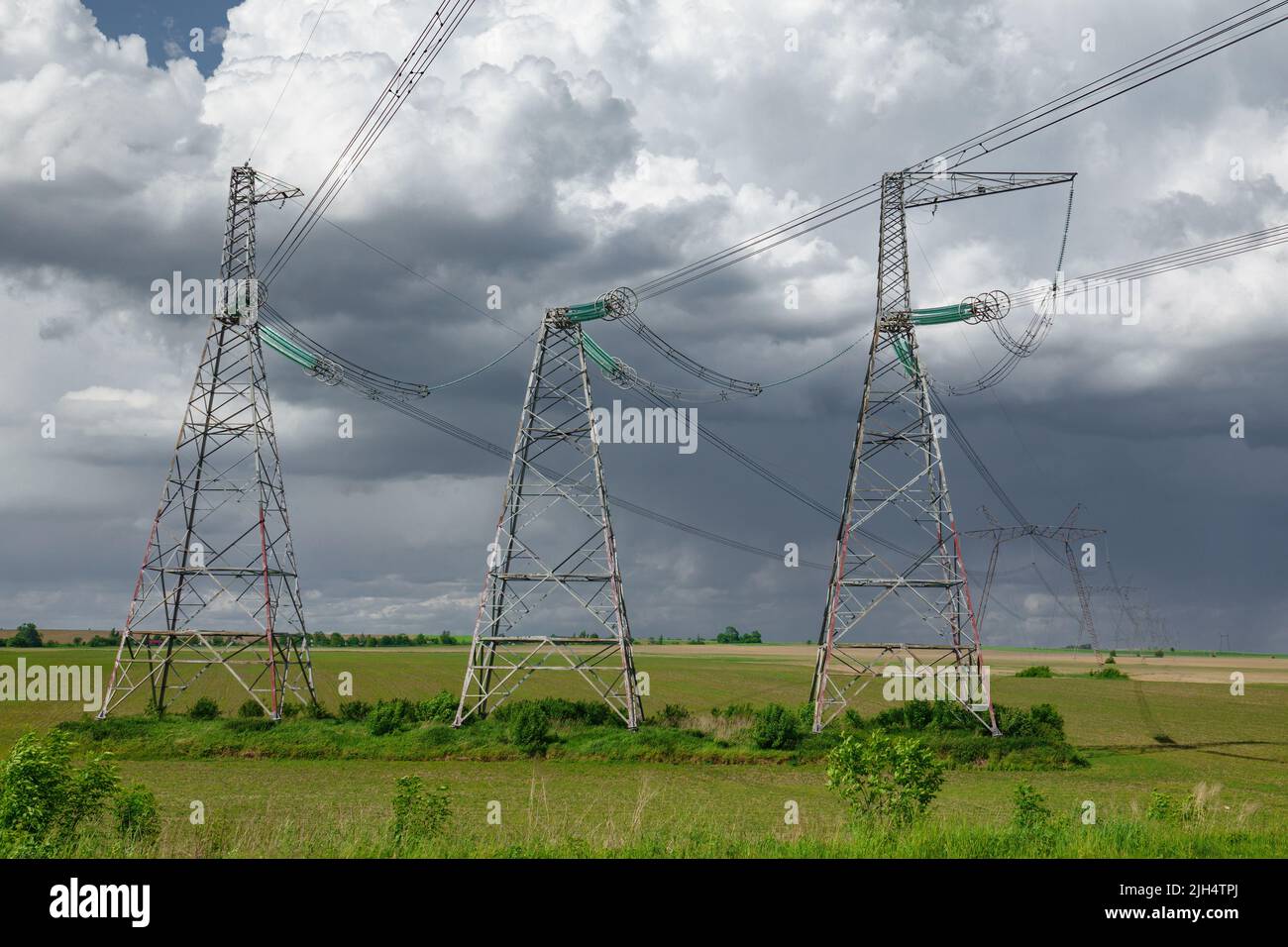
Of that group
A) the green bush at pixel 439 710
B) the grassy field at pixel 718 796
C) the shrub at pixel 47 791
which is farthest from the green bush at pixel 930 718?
the shrub at pixel 47 791

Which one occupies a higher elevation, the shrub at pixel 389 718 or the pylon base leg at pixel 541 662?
the pylon base leg at pixel 541 662

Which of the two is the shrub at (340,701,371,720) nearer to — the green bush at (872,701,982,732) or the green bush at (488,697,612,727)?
the green bush at (488,697,612,727)

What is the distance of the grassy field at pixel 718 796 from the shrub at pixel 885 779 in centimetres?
67

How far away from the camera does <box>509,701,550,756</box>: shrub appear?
41.4m

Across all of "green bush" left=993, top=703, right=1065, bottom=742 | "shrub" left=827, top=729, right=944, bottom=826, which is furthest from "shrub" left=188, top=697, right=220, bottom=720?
"shrub" left=827, top=729, right=944, bottom=826

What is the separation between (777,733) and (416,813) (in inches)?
1061

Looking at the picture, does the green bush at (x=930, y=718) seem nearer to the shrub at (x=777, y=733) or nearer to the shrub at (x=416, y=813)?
the shrub at (x=777, y=733)

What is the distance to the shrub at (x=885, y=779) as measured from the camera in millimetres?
18328

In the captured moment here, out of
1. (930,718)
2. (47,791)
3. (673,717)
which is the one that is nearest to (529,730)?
(673,717)

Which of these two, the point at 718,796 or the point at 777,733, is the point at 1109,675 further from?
the point at 718,796

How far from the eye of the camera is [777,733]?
4169 centimetres
